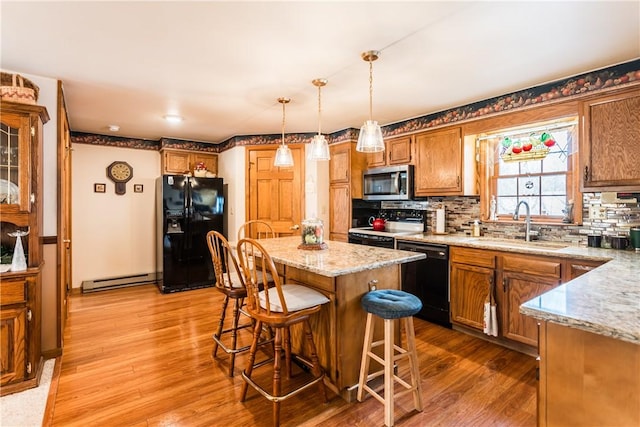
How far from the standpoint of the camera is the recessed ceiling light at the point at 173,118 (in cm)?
383

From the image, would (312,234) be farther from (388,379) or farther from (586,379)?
(586,379)

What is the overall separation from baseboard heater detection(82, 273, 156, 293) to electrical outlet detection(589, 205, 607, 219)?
5.53 meters

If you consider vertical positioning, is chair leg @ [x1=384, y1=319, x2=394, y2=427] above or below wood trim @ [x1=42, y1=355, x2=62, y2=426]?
above

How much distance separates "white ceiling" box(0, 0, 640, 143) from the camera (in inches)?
69.5

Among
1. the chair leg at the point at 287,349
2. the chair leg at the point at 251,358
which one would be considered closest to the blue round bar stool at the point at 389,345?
the chair leg at the point at 287,349

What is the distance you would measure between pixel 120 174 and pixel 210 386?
3906 millimetres

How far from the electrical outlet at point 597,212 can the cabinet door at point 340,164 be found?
254 cm

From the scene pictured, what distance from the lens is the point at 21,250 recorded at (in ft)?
7.43

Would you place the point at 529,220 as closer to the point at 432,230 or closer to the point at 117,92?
the point at 432,230

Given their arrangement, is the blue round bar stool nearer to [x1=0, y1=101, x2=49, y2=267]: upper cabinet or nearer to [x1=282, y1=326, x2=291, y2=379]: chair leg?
[x1=282, y1=326, x2=291, y2=379]: chair leg

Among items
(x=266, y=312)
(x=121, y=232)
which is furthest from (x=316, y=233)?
(x=121, y=232)

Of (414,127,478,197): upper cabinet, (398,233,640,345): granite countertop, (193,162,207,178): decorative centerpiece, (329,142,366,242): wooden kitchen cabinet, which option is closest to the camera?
(398,233,640,345): granite countertop

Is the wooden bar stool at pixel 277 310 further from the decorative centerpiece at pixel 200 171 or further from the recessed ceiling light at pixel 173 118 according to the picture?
the decorative centerpiece at pixel 200 171

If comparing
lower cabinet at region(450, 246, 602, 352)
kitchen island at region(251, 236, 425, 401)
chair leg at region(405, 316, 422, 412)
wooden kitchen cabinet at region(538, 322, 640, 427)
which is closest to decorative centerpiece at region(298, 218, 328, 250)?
kitchen island at region(251, 236, 425, 401)
